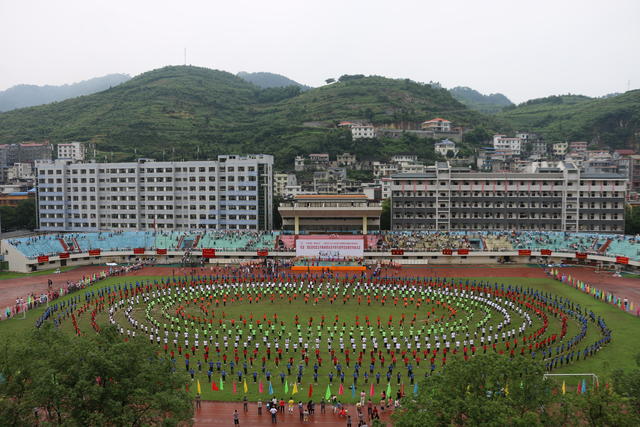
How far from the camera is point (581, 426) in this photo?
619 inches

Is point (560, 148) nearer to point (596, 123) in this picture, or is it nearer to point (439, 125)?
point (596, 123)

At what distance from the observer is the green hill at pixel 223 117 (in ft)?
411

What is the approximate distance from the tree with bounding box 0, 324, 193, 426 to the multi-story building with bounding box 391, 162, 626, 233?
5436 centimetres

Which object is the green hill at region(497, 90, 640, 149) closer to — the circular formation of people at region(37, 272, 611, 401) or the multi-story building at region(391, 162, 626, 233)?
the multi-story building at region(391, 162, 626, 233)

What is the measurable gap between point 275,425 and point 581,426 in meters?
11.9

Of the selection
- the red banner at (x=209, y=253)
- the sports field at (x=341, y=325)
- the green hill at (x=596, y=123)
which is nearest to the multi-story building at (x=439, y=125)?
the green hill at (x=596, y=123)

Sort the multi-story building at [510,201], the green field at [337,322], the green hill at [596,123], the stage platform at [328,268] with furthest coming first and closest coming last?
the green hill at [596,123]
the multi-story building at [510,201]
the stage platform at [328,268]
the green field at [337,322]

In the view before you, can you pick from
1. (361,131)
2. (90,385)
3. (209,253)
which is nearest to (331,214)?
(209,253)

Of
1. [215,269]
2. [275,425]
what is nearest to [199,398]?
[275,425]

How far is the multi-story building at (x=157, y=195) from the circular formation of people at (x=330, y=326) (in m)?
22.2

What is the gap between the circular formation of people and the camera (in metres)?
26.8

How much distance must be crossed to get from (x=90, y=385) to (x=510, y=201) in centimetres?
6168

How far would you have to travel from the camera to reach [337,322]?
36.3 meters

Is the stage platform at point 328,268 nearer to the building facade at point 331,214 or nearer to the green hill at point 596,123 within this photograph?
the building facade at point 331,214
